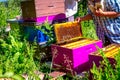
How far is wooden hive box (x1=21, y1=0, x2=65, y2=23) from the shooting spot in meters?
3.51

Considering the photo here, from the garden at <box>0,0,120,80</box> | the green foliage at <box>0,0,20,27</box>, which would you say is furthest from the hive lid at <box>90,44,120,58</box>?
the green foliage at <box>0,0,20,27</box>

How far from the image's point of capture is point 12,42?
10.2ft

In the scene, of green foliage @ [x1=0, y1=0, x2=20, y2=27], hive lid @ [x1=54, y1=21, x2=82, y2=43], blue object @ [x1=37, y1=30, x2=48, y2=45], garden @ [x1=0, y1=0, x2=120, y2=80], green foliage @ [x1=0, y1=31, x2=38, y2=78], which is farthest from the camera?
green foliage @ [x1=0, y1=0, x2=20, y2=27]

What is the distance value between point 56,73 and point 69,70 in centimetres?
17

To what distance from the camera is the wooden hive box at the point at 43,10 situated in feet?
11.5

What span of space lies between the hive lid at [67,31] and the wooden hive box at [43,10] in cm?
51

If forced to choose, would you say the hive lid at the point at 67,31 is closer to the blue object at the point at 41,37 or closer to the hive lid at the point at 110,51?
the blue object at the point at 41,37

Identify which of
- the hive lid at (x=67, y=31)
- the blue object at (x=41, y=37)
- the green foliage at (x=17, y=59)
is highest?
the hive lid at (x=67, y=31)

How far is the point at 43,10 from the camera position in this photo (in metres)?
3.55

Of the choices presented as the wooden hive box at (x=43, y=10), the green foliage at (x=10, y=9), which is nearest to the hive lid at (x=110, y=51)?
the wooden hive box at (x=43, y=10)

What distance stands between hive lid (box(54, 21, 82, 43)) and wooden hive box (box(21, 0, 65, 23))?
1.68 feet

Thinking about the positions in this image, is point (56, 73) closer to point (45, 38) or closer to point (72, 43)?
point (72, 43)

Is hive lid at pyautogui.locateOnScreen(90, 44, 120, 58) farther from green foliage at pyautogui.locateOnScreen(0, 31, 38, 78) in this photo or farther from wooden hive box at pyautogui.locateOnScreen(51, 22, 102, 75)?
green foliage at pyautogui.locateOnScreen(0, 31, 38, 78)

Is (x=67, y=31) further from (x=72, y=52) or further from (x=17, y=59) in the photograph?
(x=17, y=59)
